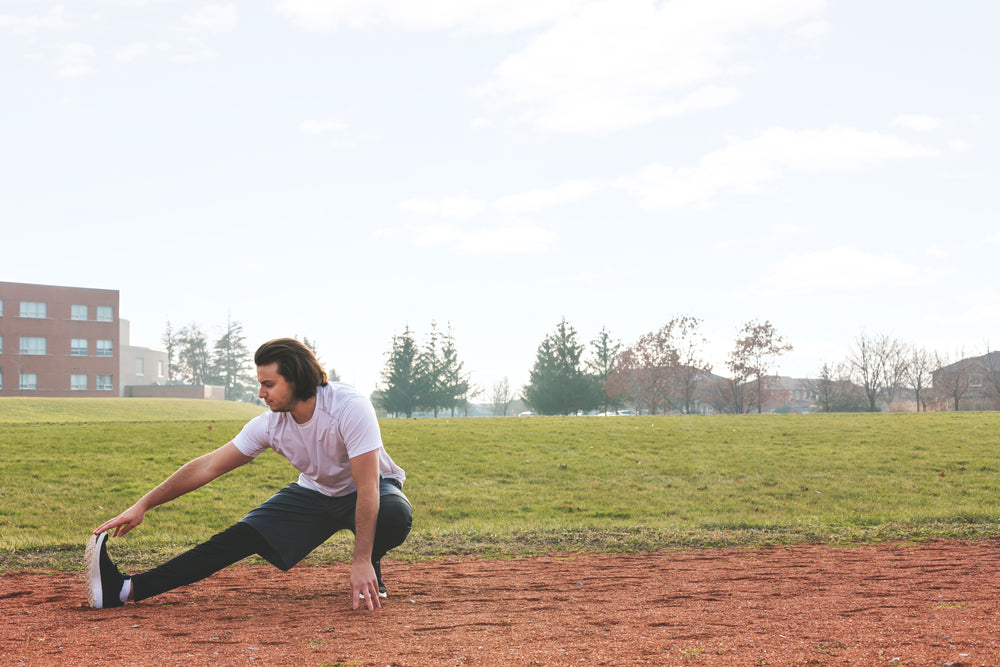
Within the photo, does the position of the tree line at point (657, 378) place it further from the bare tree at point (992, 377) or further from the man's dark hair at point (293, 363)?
the man's dark hair at point (293, 363)

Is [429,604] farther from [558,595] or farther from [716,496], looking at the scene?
[716,496]

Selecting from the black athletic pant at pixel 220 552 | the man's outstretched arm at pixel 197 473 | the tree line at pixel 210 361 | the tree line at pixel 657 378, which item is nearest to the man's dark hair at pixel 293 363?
the man's outstretched arm at pixel 197 473

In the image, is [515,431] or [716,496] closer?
[716,496]

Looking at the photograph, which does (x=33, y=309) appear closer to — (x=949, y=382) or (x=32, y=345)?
(x=32, y=345)

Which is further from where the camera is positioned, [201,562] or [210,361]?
[210,361]

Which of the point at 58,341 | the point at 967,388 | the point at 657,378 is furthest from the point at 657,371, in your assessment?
the point at 58,341

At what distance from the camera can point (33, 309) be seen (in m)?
65.1

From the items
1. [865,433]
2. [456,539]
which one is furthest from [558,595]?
[865,433]

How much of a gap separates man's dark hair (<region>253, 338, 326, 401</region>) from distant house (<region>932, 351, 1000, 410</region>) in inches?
2376

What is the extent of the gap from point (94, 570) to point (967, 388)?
66.1 m

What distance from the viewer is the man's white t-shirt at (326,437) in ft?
14.5

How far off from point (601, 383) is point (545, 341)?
4981 millimetres

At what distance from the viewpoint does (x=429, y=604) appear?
16.7 ft

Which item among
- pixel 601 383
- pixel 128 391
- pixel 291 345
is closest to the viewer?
pixel 291 345
